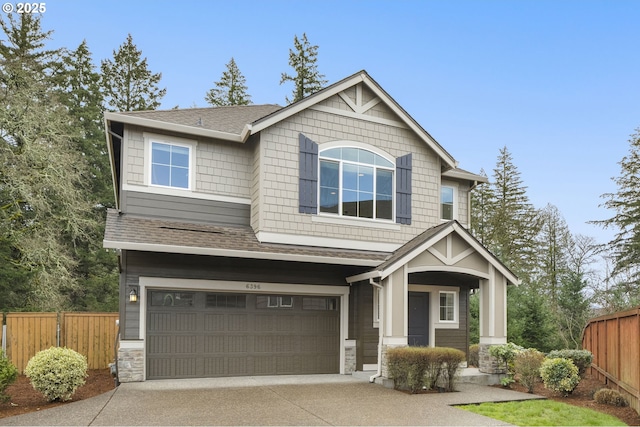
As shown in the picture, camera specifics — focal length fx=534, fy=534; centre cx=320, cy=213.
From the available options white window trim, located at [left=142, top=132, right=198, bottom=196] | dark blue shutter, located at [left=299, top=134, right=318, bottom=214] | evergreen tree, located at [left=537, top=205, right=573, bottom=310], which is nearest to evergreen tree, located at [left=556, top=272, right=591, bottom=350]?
dark blue shutter, located at [left=299, top=134, right=318, bottom=214]

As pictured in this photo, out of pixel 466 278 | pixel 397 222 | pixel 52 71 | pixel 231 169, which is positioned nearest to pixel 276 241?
pixel 231 169

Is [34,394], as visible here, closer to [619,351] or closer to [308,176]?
[308,176]

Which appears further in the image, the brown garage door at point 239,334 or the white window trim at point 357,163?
the white window trim at point 357,163

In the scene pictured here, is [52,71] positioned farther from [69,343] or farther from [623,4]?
[623,4]

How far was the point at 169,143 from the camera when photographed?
466 inches

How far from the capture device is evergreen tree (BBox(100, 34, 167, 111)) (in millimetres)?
28438

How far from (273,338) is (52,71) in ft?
62.0

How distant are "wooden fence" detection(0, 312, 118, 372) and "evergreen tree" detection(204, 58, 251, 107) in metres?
20.2

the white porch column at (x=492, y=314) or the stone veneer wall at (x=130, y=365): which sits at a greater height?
the white porch column at (x=492, y=314)

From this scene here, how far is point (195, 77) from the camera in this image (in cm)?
3167

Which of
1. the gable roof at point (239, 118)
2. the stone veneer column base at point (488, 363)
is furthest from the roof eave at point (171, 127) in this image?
the stone veneer column base at point (488, 363)

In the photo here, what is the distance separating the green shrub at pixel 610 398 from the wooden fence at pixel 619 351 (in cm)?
12

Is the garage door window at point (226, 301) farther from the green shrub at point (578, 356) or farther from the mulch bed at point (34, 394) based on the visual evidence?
the green shrub at point (578, 356)

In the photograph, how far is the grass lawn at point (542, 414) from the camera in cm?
809
